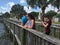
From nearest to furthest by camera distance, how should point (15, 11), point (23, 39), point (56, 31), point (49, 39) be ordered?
point (49, 39) → point (23, 39) → point (56, 31) → point (15, 11)

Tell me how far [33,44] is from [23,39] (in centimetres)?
292

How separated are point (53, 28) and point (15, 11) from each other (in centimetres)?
15672

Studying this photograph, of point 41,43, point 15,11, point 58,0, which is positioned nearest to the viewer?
point 41,43

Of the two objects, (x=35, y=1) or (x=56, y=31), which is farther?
(x=35, y=1)

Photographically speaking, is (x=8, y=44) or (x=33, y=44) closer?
(x=33, y=44)

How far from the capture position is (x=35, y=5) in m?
68.9

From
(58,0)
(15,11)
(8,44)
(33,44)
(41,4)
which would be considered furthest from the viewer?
(15,11)

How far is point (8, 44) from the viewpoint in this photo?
23.7 m

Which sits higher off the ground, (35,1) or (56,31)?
(35,1)

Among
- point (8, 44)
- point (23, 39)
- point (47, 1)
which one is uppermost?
point (47, 1)

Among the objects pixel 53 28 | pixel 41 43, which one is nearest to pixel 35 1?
pixel 53 28

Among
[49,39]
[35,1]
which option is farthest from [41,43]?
[35,1]

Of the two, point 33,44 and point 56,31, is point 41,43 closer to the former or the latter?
point 33,44

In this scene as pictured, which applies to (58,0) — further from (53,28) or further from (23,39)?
(23,39)
